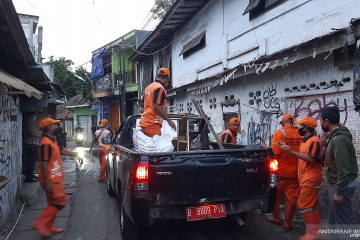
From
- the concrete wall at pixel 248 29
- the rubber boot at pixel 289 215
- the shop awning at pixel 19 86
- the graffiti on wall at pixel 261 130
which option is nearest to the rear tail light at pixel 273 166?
the rubber boot at pixel 289 215

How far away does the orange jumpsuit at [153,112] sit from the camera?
452 centimetres

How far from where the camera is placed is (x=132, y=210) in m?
3.37

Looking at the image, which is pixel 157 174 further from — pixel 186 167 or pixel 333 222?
pixel 333 222

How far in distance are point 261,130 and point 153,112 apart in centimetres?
389

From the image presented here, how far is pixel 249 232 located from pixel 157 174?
6.40ft

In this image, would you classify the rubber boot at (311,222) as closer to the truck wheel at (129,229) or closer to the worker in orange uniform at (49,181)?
the truck wheel at (129,229)

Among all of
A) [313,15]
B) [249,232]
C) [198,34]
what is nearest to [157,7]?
[198,34]

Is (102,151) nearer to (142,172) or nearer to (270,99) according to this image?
(270,99)

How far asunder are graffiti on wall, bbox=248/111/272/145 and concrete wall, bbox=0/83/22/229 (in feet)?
18.3

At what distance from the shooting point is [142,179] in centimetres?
333

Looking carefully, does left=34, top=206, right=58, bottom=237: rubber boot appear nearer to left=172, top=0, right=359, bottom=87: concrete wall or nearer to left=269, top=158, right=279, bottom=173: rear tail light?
left=269, top=158, right=279, bottom=173: rear tail light

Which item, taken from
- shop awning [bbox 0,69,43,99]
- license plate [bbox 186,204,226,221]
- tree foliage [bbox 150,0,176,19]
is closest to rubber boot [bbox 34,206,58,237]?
shop awning [bbox 0,69,43,99]

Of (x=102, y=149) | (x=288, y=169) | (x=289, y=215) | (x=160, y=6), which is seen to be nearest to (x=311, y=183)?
(x=288, y=169)

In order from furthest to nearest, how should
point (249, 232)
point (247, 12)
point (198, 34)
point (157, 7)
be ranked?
point (157, 7) → point (198, 34) → point (247, 12) → point (249, 232)
